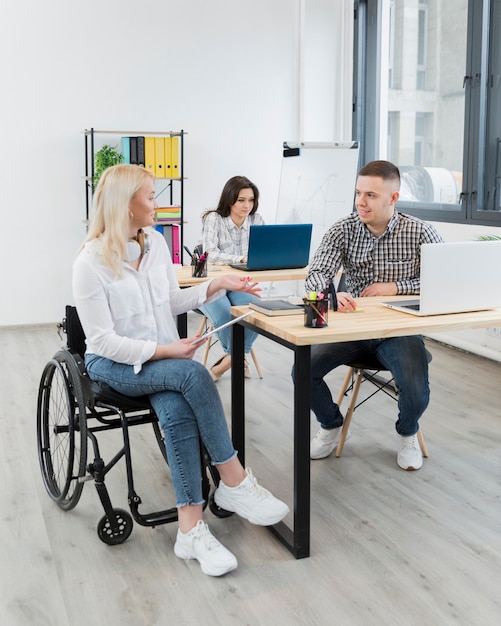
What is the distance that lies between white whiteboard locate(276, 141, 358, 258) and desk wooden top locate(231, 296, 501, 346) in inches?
123

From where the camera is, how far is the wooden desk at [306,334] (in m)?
2.13

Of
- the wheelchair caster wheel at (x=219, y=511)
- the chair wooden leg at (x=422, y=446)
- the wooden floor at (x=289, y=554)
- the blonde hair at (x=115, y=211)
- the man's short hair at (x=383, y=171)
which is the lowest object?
the wooden floor at (x=289, y=554)

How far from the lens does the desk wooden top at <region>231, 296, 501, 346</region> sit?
6.97 feet

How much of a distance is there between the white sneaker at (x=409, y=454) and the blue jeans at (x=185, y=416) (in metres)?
0.93

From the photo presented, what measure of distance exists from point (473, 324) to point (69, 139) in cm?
435

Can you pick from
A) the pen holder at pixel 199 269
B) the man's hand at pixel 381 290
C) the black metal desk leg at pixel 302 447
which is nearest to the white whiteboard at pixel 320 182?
the pen holder at pixel 199 269

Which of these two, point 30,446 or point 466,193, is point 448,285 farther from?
point 466,193

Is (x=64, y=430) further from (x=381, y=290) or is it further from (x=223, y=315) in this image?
(x=223, y=315)

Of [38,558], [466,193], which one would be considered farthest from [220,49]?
[38,558]

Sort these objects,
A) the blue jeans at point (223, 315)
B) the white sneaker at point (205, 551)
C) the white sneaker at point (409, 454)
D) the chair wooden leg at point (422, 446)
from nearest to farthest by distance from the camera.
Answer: the white sneaker at point (205, 551), the white sneaker at point (409, 454), the chair wooden leg at point (422, 446), the blue jeans at point (223, 315)

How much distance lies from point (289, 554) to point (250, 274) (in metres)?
1.54

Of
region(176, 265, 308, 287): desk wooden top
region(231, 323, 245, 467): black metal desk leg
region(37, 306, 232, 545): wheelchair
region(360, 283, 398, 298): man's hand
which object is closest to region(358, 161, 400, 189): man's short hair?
region(360, 283, 398, 298): man's hand

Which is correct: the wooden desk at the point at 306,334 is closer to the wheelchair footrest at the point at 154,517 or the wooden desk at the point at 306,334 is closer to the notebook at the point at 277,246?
the wheelchair footrest at the point at 154,517

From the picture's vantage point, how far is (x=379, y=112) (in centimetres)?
621
